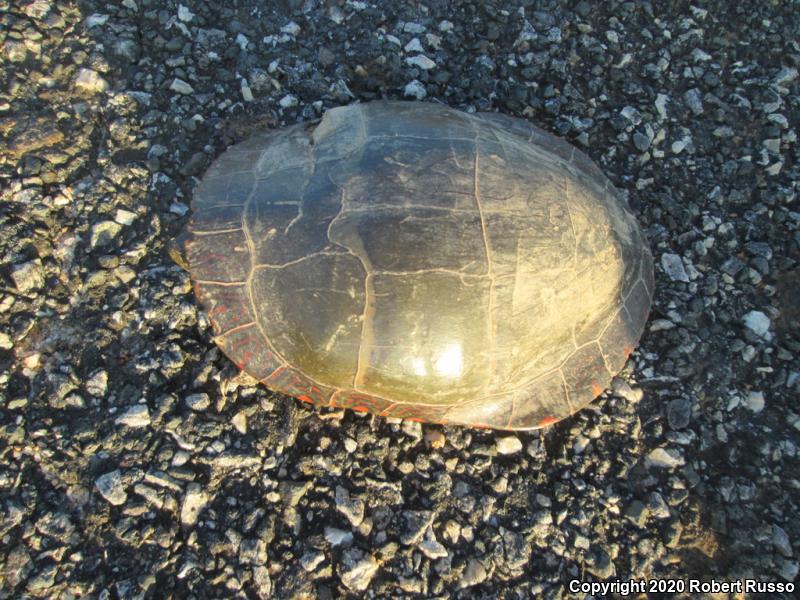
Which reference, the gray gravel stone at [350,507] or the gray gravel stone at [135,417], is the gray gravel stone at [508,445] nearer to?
the gray gravel stone at [350,507]

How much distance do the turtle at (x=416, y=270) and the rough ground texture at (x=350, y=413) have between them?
39 cm

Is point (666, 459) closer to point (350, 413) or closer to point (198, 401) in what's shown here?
point (350, 413)

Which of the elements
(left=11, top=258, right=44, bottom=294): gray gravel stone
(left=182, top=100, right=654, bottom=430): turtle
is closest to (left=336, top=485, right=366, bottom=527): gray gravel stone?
(left=182, top=100, right=654, bottom=430): turtle

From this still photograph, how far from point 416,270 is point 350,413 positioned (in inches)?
42.2

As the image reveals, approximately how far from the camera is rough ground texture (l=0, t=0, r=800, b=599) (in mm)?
2951

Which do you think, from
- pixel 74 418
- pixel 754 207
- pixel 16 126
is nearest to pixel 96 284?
pixel 74 418

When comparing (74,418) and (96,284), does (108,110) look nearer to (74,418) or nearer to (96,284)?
(96,284)

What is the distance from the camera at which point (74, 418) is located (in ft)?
10.1

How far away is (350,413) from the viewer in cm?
329

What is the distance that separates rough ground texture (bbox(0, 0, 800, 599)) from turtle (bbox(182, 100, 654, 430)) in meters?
0.39

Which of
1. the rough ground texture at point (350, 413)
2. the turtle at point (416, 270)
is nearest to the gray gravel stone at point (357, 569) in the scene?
the rough ground texture at point (350, 413)

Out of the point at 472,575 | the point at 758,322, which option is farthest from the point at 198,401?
the point at 758,322

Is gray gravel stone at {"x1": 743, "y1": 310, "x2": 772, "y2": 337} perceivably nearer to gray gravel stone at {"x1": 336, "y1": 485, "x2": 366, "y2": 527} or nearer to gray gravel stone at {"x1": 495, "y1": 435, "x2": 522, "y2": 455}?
gray gravel stone at {"x1": 495, "y1": 435, "x2": 522, "y2": 455}

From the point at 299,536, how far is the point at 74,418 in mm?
1375
